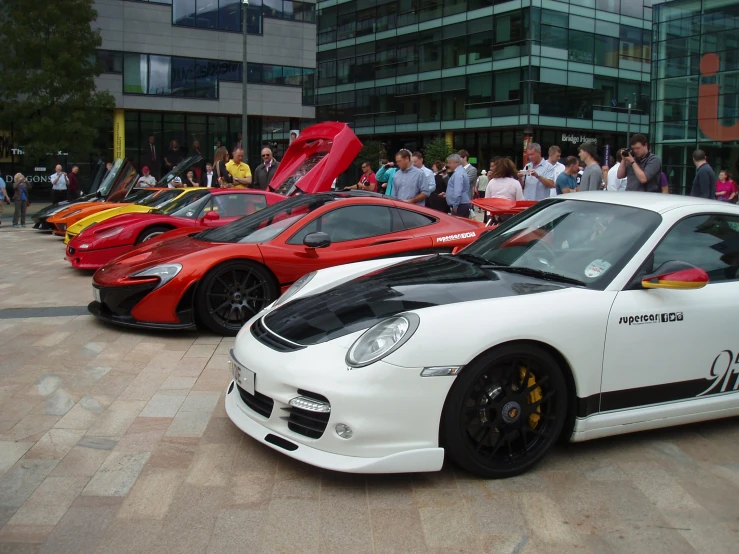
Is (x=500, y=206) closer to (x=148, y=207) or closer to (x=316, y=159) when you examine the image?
(x=316, y=159)

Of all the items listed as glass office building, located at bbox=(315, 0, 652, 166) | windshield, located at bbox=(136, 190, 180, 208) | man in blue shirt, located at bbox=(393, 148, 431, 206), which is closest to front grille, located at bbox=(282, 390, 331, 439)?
man in blue shirt, located at bbox=(393, 148, 431, 206)

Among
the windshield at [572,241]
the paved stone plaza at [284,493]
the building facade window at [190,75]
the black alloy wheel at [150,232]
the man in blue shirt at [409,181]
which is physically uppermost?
the building facade window at [190,75]

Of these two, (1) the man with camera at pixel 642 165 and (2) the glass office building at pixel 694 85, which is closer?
(1) the man with camera at pixel 642 165

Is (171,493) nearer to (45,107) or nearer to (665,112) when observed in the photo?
(45,107)

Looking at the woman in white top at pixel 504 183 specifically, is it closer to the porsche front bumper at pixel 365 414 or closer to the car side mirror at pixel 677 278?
the car side mirror at pixel 677 278

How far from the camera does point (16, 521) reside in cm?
310

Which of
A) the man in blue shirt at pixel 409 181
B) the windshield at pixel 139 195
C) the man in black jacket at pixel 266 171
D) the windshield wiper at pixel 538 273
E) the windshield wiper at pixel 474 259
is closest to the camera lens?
the windshield wiper at pixel 538 273

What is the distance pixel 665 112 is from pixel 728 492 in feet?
112

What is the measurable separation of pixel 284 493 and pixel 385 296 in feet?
3.66

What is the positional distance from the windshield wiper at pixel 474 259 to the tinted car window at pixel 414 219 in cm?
251

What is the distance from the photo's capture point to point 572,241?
4160 millimetres

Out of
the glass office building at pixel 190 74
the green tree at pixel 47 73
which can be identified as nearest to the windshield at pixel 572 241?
the green tree at pixel 47 73

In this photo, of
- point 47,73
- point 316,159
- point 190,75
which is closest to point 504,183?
point 316,159

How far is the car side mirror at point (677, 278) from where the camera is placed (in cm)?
364
